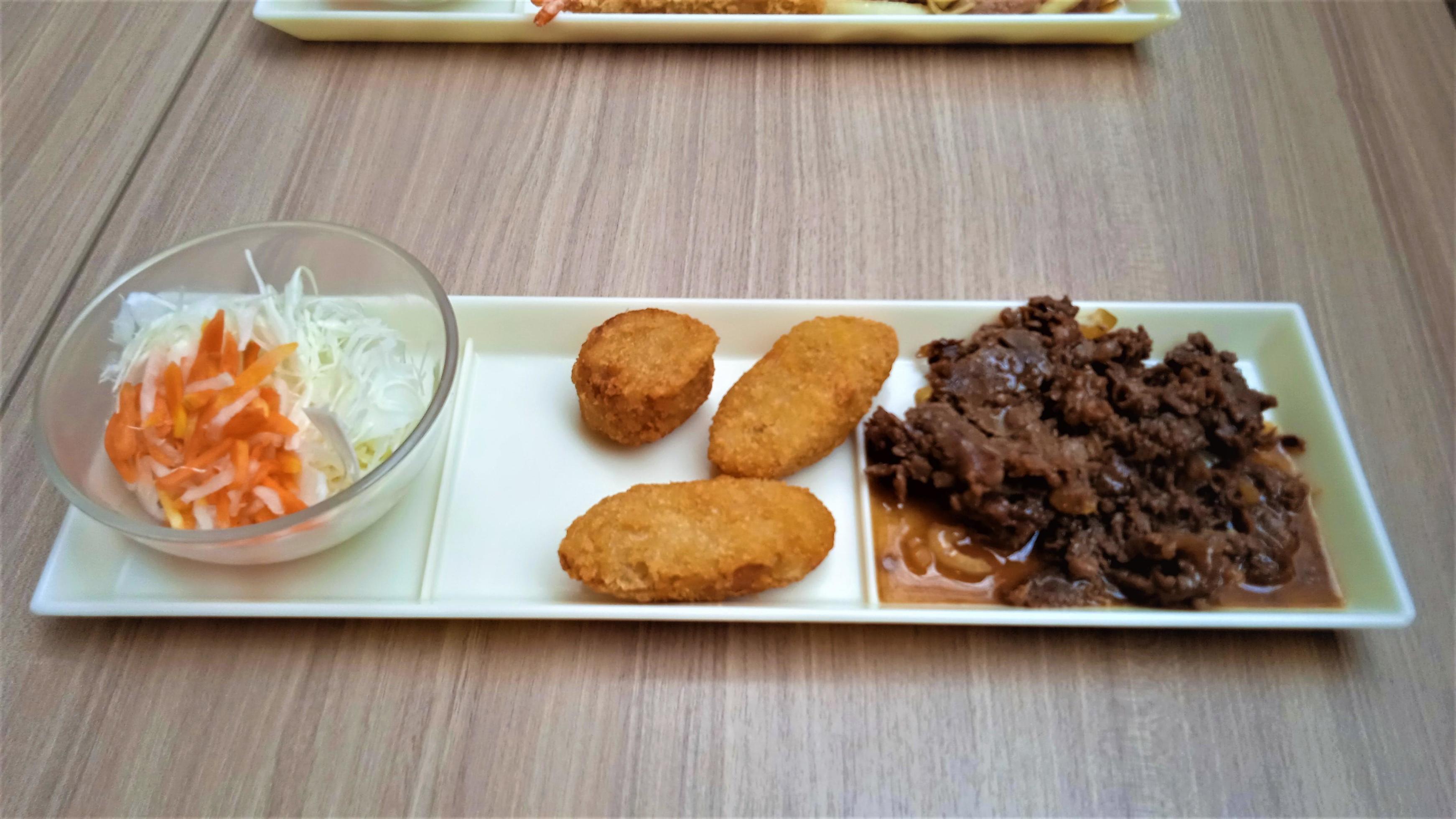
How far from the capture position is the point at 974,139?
2662mm

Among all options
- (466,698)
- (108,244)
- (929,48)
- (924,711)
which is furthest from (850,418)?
(108,244)

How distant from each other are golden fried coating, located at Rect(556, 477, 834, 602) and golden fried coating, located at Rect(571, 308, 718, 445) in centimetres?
18

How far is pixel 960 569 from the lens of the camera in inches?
69.9

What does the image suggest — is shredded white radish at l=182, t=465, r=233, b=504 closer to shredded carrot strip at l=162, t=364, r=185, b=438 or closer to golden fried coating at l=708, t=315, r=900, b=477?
shredded carrot strip at l=162, t=364, r=185, b=438

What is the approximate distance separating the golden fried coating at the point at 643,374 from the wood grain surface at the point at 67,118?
1551mm

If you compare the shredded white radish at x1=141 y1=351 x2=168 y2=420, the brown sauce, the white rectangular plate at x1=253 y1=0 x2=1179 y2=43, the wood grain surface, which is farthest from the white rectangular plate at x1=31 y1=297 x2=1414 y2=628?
the white rectangular plate at x1=253 y1=0 x2=1179 y2=43

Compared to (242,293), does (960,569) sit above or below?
below

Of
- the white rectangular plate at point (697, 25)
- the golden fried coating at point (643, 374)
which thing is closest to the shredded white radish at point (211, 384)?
the golden fried coating at point (643, 374)

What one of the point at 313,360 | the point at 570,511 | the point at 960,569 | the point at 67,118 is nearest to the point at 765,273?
the point at 570,511

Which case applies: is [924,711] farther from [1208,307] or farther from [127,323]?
[127,323]

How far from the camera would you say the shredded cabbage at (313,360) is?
175 cm

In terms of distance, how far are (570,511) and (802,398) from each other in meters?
0.57

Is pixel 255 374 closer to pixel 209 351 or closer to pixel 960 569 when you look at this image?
pixel 209 351

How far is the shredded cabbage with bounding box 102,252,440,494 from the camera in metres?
1.75
